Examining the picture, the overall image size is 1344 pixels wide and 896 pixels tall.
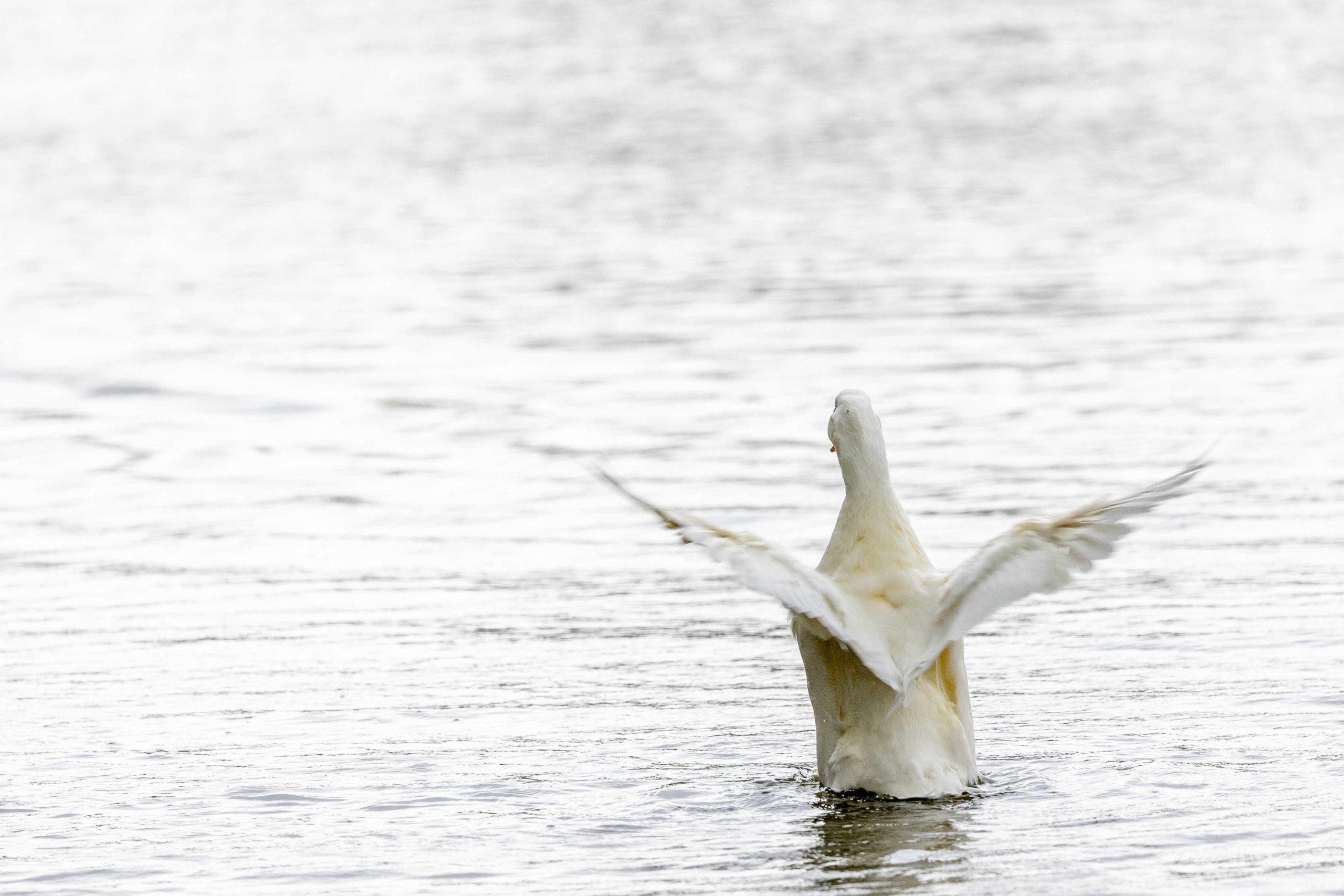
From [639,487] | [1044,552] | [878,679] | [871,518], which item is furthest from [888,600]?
[639,487]

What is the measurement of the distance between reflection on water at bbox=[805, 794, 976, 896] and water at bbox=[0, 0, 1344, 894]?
0.03 m

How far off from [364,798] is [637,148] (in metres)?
26.1

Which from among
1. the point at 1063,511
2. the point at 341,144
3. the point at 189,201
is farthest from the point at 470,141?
the point at 1063,511

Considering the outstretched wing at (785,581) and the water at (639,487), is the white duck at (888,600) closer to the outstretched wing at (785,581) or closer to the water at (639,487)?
the outstretched wing at (785,581)

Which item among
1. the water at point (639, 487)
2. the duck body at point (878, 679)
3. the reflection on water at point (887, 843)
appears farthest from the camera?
the duck body at point (878, 679)

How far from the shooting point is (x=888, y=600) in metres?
7.58

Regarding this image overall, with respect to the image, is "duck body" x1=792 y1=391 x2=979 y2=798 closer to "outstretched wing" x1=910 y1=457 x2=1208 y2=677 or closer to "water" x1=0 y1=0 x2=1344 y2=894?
"water" x1=0 y1=0 x2=1344 y2=894

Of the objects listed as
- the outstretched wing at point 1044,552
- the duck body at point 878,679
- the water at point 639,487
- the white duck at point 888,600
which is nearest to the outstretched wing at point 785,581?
the white duck at point 888,600

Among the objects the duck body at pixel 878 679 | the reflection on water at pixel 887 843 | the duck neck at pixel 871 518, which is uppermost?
the duck neck at pixel 871 518

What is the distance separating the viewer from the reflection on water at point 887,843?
690cm

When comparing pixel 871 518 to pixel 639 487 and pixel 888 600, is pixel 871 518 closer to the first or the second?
pixel 888 600

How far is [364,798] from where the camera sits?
7867mm

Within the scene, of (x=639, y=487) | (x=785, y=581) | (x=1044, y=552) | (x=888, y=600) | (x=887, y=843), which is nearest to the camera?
(x=785, y=581)

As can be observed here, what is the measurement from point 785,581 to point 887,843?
0.97 m
